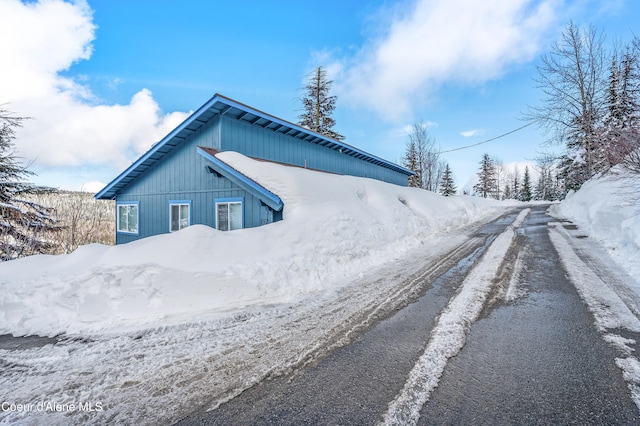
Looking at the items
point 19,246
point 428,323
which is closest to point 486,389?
point 428,323

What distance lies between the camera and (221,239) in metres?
6.35

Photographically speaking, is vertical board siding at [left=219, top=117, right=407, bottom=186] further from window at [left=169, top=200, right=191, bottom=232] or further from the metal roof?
window at [left=169, top=200, right=191, bottom=232]

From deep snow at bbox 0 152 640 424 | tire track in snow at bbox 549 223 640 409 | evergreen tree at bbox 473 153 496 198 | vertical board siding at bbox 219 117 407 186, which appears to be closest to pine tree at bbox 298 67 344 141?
vertical board siding at bbox 219 117 407 186

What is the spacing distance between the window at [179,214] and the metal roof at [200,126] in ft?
8.21

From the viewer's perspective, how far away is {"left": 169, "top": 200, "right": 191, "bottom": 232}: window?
11425 mm

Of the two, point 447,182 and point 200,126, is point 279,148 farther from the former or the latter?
point 447,182

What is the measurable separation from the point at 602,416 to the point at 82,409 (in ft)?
13.9

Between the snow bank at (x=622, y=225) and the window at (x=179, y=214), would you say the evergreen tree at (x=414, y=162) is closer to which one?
the snow bank at (x=622, y=225)

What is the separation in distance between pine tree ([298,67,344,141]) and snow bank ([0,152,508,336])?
19152 mm

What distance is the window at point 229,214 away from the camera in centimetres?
981

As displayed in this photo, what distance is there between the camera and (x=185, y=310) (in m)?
4.60

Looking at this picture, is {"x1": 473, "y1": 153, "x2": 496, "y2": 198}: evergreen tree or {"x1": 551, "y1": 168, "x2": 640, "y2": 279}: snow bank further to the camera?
{"x1": 473, "y1": 153, "x2": 496, "y2": 198}: evergreen tree

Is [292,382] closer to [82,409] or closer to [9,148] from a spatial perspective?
[82,409]

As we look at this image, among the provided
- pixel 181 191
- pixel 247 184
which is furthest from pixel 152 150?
pixel 247 184
